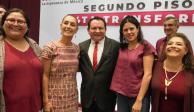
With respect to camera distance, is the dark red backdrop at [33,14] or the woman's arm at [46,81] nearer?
the woman's arm at [46,81]

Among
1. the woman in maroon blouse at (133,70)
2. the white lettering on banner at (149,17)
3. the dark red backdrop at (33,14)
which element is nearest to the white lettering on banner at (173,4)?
the white lettering on banner at (149,17)

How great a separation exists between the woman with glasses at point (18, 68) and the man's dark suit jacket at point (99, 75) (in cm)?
54

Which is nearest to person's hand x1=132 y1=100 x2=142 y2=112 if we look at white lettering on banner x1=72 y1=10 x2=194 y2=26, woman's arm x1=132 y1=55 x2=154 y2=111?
woman's arm x1=132 y1=55 x2=154 y2=111

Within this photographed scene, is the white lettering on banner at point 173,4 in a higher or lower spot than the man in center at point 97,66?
higher

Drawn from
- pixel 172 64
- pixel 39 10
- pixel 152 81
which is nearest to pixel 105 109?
pixel 152 81

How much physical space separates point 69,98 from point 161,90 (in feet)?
2.79

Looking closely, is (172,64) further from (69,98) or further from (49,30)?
(49,30)

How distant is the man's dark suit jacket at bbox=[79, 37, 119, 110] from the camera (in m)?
3.10

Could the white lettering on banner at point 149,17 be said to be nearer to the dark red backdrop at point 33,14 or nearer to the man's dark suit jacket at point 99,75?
the dark red backdrop at point 33,14

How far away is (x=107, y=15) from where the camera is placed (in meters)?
4.54

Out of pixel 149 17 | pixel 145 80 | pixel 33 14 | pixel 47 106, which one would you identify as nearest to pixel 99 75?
pixel 145 80

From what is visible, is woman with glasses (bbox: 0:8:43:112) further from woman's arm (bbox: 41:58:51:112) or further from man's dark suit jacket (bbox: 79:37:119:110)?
man's dark suit jacket (bbox: 79:37:119:110)

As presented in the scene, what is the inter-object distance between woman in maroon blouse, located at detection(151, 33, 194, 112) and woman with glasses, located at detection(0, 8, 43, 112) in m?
0.99

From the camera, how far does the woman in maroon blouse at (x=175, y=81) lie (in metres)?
2.62
